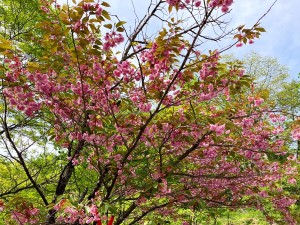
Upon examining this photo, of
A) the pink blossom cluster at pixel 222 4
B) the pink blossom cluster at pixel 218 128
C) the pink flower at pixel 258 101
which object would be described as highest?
the pink blossom cluster at pixel 222 4

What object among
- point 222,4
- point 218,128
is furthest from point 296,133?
point 222,4

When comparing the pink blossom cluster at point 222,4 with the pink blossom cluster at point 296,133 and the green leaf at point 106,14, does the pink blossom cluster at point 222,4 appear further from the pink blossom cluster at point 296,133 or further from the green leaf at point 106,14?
the pink blossom cluster at point 296,133

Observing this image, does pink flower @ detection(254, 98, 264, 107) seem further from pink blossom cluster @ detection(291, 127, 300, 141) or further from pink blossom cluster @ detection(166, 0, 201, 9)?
pink blossom cluster @ detection(166, 0, 201, 9)

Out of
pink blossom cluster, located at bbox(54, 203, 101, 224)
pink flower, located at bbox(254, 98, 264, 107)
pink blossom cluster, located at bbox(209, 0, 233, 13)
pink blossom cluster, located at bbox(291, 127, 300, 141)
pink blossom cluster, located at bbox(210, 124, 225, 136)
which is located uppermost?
pink blossom cluster, located at bbox(209, 0, 233, 13)

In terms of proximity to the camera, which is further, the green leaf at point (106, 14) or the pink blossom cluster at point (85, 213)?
the green leaf at point (106, 14)

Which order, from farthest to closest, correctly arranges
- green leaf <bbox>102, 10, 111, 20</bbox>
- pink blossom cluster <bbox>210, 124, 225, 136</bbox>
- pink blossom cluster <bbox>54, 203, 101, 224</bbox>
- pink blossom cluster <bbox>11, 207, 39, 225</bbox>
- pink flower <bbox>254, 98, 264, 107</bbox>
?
1. pink flower <bbox>254, 98, 264, 107</bbox>
2. pink blossom cluster <bbox>11, 207, 39, 225</bbox>
3. pink blossom cluster <bbox>210, 124, 225, 136</bbox>
4. green leaf <bbox>102, 10, 111, 20</bbox>
5. pink blossom cluster <bbox>54, 203, 101, 224</bbox>

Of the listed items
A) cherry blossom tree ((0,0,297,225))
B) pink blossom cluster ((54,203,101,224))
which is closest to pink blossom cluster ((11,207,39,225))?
cherry blossom tree ((0,0,297,225))

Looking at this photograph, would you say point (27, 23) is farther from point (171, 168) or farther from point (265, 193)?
point (265, 193)

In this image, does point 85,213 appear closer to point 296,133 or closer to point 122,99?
point 122,99

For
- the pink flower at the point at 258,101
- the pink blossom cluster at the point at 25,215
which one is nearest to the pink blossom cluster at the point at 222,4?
the pink flower at the point at 258,101

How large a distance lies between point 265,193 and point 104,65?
2.97 metres

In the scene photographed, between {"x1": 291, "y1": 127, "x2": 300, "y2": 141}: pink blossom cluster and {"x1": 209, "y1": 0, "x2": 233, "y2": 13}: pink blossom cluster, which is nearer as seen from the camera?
{"x1": 209, "y1": 0, "x2": 233, "y2": 13}: pink blossom cluster

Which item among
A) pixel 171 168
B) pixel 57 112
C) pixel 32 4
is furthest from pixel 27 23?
pixel 171 168

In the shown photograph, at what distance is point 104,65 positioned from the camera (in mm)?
3236
